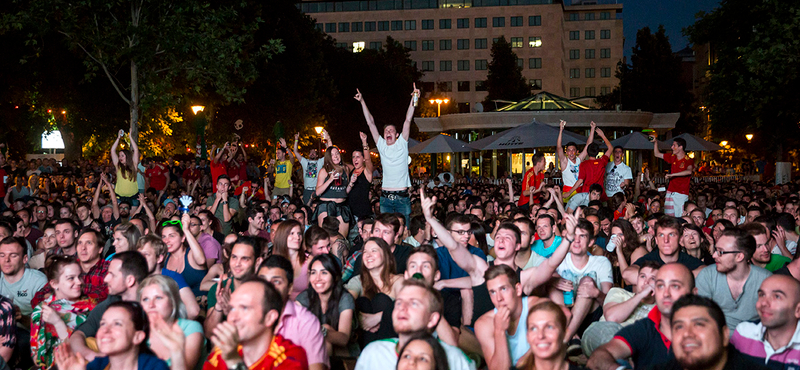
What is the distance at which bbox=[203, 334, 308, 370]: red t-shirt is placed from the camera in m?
3.80

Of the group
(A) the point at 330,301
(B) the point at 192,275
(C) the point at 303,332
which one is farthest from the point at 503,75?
(C) the point at 303,332

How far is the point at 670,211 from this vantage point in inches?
464

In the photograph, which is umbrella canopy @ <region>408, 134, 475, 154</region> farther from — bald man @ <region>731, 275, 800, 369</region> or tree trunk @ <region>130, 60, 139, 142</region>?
bald man @ <region>731, 275, 800, 369</region>

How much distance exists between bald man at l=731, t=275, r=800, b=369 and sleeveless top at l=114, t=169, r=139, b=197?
11.3 meters

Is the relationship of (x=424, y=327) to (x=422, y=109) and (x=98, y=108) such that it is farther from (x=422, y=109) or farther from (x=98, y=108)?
(x=422, y=109)

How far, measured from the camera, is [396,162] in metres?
9.50

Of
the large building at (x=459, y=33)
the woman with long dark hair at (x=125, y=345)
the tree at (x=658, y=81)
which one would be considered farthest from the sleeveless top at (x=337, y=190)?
the large building at (x=459, y=33)

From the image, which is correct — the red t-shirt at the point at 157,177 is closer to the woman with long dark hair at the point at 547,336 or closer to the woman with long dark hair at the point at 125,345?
the woman with long dark hair at the point at 125,345

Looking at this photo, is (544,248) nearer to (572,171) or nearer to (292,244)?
(292,244)

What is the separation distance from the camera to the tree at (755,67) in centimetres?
1630

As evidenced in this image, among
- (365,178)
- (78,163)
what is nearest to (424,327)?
(365,178)

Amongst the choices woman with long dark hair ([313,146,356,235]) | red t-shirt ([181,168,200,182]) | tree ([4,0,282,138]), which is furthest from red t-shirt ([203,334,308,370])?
red t-shirt ([181,168,200,182])

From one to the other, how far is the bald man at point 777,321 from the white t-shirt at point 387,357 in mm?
1784

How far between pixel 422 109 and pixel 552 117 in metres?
30.9
